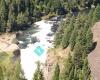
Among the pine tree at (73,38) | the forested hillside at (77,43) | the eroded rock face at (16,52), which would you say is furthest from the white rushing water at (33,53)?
the pine tree at (73,38)

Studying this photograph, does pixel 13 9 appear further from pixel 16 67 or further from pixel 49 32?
pixel 16 67

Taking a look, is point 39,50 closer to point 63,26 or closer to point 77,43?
point 63,26

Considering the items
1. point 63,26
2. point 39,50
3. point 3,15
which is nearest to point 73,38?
point 63,26

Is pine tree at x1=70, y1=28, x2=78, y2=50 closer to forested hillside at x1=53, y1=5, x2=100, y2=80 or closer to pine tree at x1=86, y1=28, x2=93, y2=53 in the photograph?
forested hillside at x1=53, y1=5, x2=100, y2=80

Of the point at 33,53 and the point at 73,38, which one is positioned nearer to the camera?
the point at 73,38

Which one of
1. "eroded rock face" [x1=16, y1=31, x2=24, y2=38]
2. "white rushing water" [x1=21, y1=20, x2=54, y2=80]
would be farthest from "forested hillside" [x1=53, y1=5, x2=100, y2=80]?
"eroded rock face" [x1=16, y1=31, x2=24, y2=38]

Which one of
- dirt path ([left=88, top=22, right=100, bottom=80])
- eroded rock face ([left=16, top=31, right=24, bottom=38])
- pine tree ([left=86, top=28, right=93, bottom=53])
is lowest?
eroded rock face ([left=16, top=31, right=24, bottom=38])

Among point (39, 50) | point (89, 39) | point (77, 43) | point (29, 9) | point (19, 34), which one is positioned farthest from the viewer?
point (29, 9)

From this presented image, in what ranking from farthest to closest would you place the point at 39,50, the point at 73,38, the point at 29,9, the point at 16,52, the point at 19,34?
the point at 29,9 → the point at 19,34 → the point at 39,50 → the point at 16,52 → the point at 73,38

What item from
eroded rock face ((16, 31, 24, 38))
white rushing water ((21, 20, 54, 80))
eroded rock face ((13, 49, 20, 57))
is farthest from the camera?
eroded rock face ((16, 31, 24, 38))
